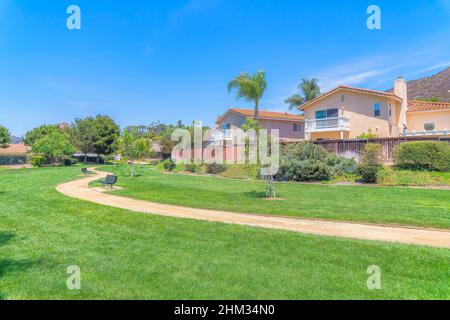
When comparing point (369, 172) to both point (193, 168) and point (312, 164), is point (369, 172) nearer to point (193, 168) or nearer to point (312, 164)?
point (312, 164)

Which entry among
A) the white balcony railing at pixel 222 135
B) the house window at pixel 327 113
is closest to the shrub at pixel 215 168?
the white balcony railing at pixel 222 135

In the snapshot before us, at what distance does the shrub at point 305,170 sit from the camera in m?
18.9

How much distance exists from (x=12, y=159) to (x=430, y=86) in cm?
9810

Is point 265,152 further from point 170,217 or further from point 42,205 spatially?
point 42,205

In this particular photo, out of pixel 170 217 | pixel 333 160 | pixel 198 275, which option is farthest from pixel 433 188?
pixel 198 275

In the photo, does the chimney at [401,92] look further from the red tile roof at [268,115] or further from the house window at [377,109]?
the red tile roof at [268,115]

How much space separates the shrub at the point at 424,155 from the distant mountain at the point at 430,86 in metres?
60.2

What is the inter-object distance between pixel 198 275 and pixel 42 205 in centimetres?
945

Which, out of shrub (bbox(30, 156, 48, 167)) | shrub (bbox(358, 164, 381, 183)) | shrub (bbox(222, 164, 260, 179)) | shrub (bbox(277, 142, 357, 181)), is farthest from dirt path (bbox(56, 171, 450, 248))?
shrub (bbox(30, 156, 48, 167))

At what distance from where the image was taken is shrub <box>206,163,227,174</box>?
87.2ft

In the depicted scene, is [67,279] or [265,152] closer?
[67,279]

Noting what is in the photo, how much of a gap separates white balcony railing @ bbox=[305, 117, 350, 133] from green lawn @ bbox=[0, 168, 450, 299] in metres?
25.5
